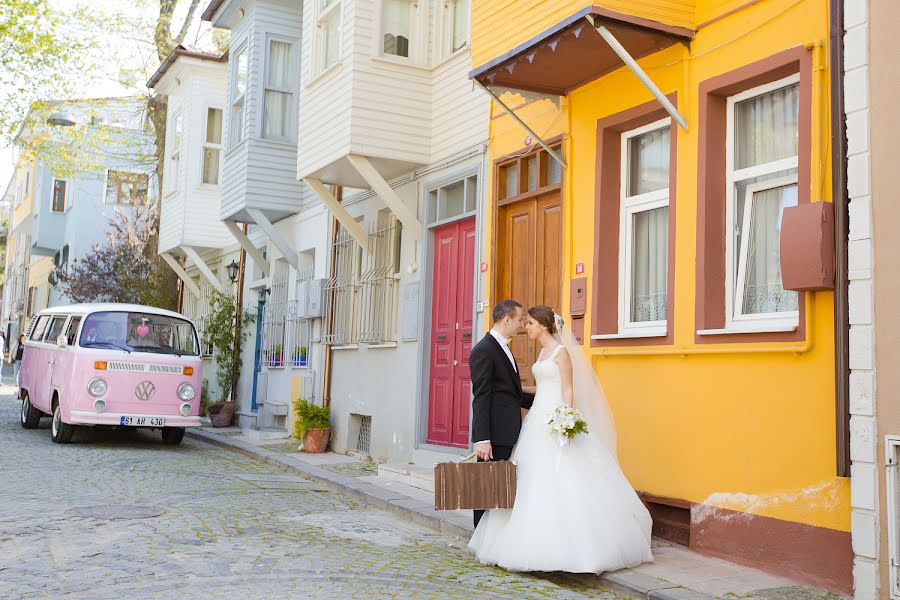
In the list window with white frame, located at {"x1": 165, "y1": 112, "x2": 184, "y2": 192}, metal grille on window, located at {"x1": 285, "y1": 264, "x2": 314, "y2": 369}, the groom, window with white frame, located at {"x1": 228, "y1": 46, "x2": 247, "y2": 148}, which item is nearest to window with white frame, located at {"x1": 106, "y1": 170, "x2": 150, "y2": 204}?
window with white frame, located at {"x1": 165, "y1": 112, "x2": 184, "y2": 192}

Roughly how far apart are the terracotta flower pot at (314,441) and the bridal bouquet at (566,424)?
300 inches

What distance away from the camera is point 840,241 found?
236 inches

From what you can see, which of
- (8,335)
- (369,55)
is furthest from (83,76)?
(8,335)

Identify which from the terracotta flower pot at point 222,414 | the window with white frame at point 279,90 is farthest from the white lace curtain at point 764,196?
the terracotta flower pot at point 222,414

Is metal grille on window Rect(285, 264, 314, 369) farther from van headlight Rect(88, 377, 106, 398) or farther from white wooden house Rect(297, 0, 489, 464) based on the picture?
van headlight Rect(88, 377, 106, 398)

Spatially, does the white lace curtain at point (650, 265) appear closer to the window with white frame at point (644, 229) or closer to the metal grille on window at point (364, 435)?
the window with white frame at point (644, 229)

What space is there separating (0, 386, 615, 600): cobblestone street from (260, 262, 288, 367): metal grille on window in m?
5.61

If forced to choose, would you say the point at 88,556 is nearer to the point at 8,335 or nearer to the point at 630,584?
the point at 630,584

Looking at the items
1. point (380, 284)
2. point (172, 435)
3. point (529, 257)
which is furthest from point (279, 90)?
point (529, 257)

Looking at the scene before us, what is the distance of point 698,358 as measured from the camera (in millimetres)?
7336

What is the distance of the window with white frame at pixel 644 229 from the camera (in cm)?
829

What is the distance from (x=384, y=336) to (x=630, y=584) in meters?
7.48

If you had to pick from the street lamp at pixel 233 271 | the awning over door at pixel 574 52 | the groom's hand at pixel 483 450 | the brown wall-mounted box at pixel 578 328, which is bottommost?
the groom's hand at pixel 483 450

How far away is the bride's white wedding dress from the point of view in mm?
6379
